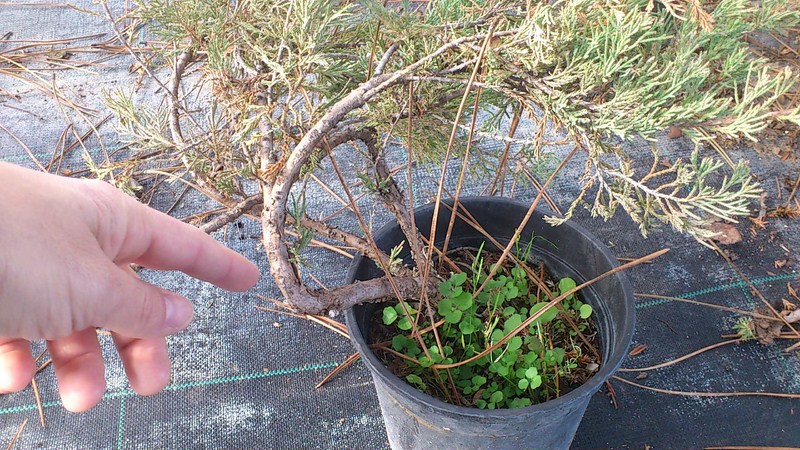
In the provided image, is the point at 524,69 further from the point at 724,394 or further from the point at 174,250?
the point at 724,394

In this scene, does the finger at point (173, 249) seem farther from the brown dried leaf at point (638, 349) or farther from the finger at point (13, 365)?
the brown dried leaf at point (638, 349)

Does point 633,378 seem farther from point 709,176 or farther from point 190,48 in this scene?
point 190,48

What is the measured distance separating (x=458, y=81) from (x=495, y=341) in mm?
617

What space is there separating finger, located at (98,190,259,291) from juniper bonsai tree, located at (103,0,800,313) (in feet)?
0.27

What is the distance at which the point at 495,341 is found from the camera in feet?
4.14

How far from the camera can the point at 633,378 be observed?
169 cm

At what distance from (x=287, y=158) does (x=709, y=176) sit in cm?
188

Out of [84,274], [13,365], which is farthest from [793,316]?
[13,365]

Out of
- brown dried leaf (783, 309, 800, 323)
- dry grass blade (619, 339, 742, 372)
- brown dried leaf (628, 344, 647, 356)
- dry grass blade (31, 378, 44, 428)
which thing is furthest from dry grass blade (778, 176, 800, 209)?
dry grass blade (31, 378, 44, 428)

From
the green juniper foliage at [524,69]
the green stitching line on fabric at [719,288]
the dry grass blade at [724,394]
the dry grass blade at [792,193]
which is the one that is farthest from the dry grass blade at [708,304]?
the green juniper foliage at [524,69]

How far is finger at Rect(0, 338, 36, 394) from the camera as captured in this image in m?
0.94

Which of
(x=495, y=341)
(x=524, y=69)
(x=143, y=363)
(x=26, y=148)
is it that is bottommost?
(x=26, y=148)

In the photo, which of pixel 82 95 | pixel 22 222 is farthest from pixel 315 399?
pixel 82 95

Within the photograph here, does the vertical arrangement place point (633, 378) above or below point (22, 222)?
below
